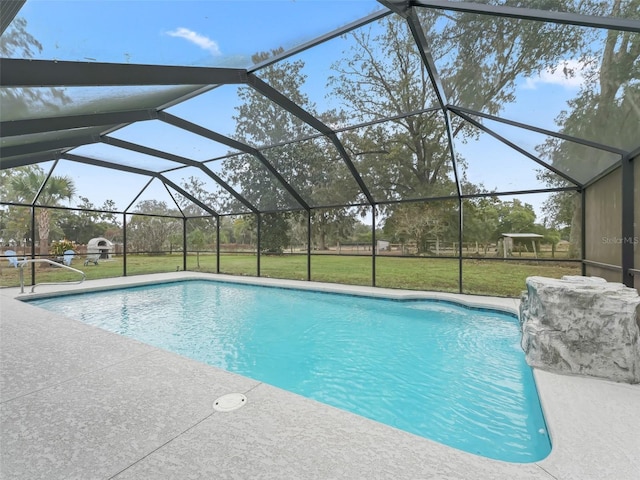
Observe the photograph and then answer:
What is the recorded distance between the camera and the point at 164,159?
285 inches

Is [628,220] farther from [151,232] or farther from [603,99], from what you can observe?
[151,232]

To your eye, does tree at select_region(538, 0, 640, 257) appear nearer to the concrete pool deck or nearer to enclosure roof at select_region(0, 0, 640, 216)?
enclosure roof at select_region(0, 0, 640, 216)

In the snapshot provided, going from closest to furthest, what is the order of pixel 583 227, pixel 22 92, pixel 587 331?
pixel 22 92 < pixel 587 331 < pixel 583 227

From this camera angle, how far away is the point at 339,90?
4.56m

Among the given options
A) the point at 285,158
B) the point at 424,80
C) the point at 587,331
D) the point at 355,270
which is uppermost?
the point at 424,80

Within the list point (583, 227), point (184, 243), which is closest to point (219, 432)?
point (583, 227)

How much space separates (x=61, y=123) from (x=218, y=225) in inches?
275

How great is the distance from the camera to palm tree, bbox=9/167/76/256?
9.62 meters

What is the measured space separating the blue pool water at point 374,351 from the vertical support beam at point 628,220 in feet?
5.12

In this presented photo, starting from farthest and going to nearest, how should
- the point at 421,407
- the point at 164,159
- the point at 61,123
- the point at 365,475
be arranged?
the point at 164,159 → the point at 61,123 → the point at 421,407 → the point at 365,475

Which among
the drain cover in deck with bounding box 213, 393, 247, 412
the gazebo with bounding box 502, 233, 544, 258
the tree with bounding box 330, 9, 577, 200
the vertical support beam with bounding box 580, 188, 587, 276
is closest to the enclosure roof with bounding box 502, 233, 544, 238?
the gazebo with bounding box 502, 233, 544, 258

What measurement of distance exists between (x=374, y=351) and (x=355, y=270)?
9560 millimetres

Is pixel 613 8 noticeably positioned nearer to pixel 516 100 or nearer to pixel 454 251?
pixel 516 100

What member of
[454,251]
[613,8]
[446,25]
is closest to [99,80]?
[446,25]
